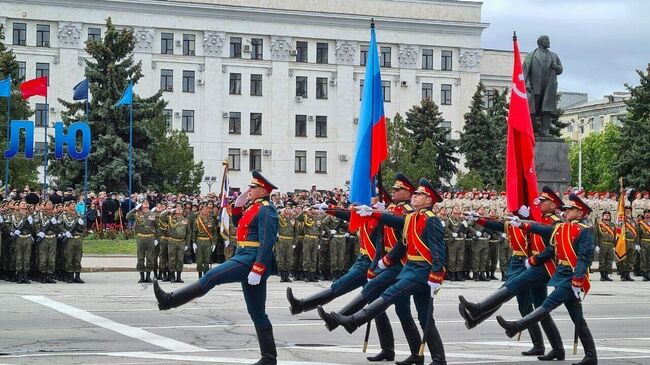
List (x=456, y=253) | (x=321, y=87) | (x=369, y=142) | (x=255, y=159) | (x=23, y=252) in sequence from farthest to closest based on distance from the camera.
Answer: (x=321, y=87)
(x=255, y=159)
(x=456, y=253)
(x=23, y=252)
(x=369, y=142)

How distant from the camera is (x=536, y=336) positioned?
1327 cm

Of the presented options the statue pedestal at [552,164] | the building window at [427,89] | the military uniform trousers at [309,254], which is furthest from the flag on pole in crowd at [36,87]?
the building window at [427,89]

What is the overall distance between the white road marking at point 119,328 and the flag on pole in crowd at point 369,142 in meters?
2.78

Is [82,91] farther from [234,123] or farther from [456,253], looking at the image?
[234,123]

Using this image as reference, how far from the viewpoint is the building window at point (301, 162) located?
7419cm

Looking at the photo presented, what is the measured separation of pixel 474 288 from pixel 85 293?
8.37 meters

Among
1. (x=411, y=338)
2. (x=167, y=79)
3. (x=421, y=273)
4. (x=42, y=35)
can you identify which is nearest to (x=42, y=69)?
(x=42, y=35)

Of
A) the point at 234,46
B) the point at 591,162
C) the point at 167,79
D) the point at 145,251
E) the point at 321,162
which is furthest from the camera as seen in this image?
the point at 591,162

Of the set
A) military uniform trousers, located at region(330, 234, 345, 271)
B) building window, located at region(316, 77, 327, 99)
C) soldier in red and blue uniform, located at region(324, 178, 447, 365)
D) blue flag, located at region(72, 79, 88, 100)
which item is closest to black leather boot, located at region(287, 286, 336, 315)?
soldier in red and blue uniform, located at region(324, 178, 447, 365)

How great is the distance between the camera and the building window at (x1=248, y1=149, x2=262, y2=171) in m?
72.9

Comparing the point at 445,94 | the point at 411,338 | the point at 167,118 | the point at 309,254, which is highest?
the point at 445,94

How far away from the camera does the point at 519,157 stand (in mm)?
14547

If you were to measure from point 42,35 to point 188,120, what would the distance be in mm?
10311

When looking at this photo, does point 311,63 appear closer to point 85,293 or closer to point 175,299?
point 85,293
